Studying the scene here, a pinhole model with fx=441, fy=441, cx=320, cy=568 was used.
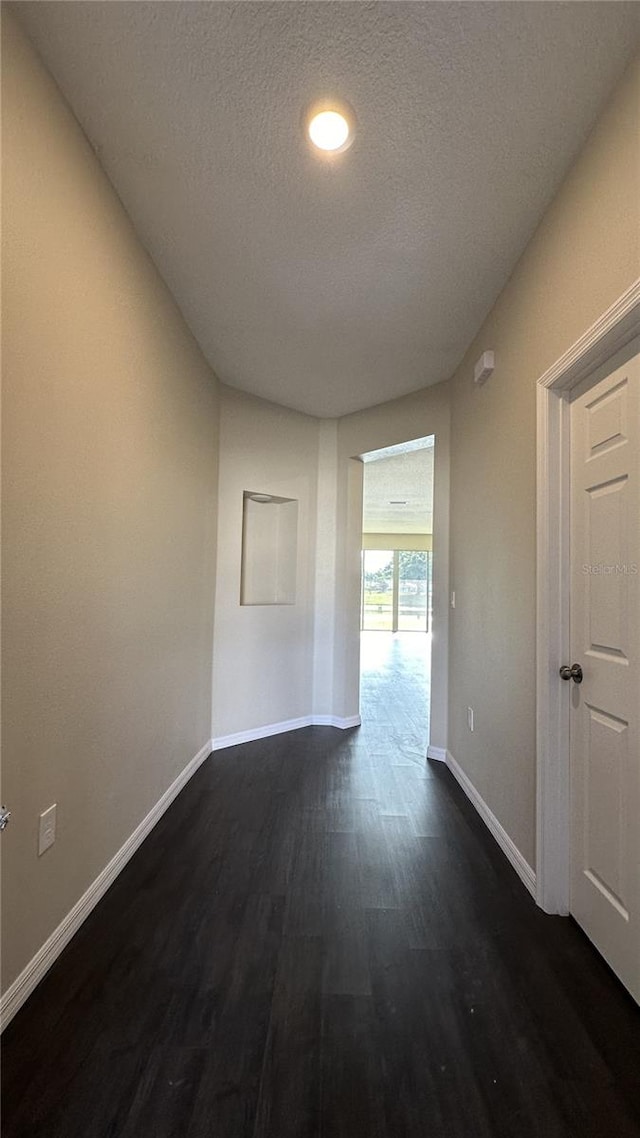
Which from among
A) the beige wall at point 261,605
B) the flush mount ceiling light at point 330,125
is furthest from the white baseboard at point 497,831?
the flush mount ceiling light at point 330,125

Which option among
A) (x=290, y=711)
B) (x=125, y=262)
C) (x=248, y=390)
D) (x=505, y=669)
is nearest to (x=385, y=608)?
(x=290, y=711)

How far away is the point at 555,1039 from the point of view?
118 cm

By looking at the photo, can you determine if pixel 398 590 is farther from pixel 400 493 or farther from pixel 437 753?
pixel 437 753

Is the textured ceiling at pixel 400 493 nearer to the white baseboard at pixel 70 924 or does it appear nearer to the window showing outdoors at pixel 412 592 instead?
the window showing outdoors at pixel 412 592

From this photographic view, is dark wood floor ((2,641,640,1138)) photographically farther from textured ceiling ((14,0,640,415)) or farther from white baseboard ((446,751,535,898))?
textured ceiling ((14,0,640,415))

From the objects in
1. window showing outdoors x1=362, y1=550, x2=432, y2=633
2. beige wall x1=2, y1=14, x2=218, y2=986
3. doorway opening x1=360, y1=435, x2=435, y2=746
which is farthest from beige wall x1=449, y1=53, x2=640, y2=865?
window showing outdoors x1=362, y1=550, x2=432, y2=633

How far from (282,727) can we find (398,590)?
7905 mm

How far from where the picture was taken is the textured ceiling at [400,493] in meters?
5.24

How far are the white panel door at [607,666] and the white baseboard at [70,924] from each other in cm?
174

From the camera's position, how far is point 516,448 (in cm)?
197

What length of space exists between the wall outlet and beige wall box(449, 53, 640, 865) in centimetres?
173

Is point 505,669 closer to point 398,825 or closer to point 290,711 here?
point 398,825

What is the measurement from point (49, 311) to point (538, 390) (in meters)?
1.72

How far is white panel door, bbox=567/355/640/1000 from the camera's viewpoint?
1305 millimetres
